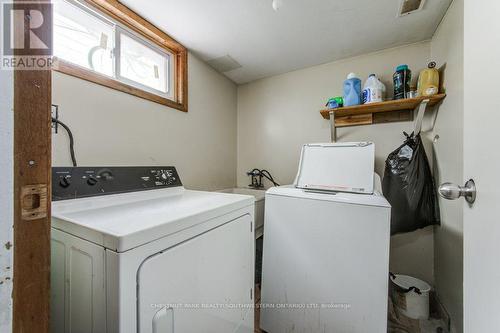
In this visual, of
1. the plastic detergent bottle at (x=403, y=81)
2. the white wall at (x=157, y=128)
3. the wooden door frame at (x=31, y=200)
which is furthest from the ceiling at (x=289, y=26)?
the wooden door frame at (x=31, y=200)

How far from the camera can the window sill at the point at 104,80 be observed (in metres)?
1.09

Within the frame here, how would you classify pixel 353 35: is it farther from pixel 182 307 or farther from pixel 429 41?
pixel 182 307

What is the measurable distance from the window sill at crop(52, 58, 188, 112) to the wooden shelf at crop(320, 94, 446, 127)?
4.77 feet

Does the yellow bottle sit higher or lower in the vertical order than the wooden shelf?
higher

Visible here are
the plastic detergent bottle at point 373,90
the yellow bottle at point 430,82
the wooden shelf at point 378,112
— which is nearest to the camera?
the yellow bottle at point 430,82

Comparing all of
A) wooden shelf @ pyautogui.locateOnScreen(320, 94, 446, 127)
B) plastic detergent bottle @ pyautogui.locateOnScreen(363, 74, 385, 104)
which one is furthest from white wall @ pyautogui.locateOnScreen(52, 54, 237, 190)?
plastic detergent bottle @ pyautogui.locateOnScreen(363, 74, 385, 104)

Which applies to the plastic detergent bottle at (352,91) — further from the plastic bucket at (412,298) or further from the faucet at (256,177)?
the plastic bucket at (412,298)

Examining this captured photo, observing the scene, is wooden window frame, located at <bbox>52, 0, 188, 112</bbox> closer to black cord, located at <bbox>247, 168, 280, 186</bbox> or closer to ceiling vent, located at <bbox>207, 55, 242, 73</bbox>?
ceiling vent, located at <bbox>207, 55, 242, 73</bbox>

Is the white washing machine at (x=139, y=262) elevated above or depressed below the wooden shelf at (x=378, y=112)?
below

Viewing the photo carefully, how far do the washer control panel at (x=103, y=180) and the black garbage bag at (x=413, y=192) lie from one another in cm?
172

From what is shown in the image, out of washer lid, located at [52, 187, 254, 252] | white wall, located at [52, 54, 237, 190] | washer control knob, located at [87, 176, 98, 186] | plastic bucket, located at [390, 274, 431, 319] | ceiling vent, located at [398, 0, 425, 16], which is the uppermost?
ceiling vent, located at [398, 0, 425, 16]

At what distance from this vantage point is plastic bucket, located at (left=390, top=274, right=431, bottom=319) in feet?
4.91

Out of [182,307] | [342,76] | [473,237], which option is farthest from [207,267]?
[342,76]

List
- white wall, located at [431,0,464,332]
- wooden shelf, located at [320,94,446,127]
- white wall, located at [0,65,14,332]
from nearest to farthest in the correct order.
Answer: white wall, located at [0,65,14,332] → white wall, located at [431,0,464,332] → wooden shelf, located at [320,94,446,127]
